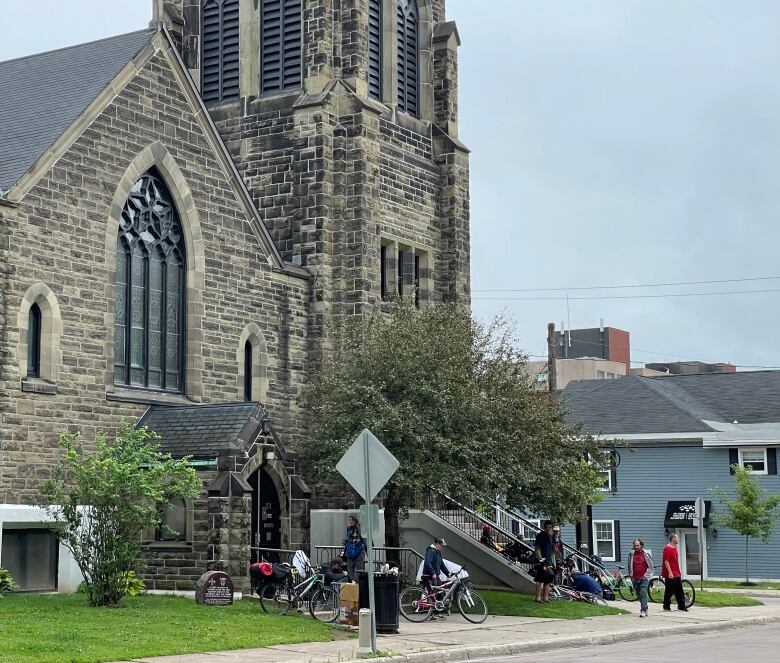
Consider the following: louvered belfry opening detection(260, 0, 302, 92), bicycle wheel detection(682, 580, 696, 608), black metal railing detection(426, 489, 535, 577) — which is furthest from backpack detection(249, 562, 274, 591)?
louvered belfry opening detection(260, 0, 302, 92)

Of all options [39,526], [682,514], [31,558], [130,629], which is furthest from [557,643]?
[682,514]

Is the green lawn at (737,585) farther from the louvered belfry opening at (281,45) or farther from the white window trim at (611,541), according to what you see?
the louvered belfry opening at (281,45)

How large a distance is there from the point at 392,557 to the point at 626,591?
8.79 metres

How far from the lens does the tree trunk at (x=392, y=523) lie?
28030mm

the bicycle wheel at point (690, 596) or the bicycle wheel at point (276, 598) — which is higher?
the bicycle wheel at point (276, 598)

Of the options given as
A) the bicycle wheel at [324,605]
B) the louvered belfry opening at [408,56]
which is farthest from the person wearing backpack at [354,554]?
the louvered belfry opening at [408,56]

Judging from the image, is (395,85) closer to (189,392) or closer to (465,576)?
(189,392)

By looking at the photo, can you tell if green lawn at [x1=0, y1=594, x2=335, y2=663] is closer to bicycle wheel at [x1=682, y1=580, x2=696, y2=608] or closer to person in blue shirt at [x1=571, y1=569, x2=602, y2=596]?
person in blue shirt at [x1=571, y1=569, x2=602, y2=596]

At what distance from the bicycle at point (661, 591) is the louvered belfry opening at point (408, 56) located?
49.0 ft

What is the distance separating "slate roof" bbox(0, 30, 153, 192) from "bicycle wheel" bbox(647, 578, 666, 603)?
1689cm

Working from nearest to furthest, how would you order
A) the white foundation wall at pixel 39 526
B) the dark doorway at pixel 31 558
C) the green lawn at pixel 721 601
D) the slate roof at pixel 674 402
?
the white foundation wall at pixel 39 526 → the dark doorway at pixel 31 558 → the green lawn at pixel 721 601 → the slate roof at pixel 674 402

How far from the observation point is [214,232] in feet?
104

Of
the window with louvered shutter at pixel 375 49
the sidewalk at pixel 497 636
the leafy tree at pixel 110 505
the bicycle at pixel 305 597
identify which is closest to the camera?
the sidewalk at pixel 497 636

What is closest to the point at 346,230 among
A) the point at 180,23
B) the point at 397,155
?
the point at 397,155
